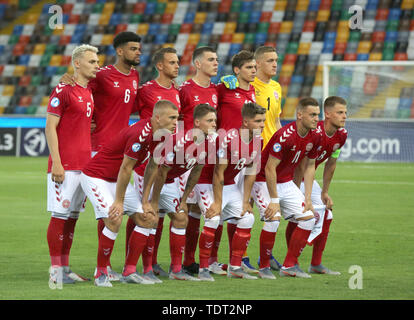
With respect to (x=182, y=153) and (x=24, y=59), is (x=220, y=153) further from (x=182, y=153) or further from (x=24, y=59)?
(x=24, y=59)

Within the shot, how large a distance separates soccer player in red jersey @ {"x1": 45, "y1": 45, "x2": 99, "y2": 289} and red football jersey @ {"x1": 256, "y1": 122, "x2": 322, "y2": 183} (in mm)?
1504

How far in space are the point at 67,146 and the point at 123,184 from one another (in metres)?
0.71

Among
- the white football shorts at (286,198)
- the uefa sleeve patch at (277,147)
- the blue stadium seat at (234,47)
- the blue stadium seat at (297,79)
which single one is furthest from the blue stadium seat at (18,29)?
the uefa sleeve patch at (277,147)

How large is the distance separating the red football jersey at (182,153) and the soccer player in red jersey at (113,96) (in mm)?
742

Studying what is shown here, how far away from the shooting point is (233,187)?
23.1 feet

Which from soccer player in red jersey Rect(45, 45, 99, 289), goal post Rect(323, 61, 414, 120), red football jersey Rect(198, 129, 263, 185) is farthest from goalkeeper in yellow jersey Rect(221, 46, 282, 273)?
goal post Rect(323, 61, 414, 120)

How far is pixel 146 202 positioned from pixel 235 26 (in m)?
20.7

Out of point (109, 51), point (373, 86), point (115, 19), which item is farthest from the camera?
point (115, 19)

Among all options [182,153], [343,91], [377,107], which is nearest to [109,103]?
[182,153]

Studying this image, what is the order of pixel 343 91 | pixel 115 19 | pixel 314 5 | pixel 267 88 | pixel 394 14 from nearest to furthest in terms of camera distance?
pixel 267 88
pixel 343 91
pixel 394 14
pixel 314 5
pixel 115 19

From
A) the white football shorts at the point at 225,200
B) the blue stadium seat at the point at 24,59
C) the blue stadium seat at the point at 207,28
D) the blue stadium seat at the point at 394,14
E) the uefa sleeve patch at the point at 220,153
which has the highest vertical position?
the blue stadium seat at the point at 394,14

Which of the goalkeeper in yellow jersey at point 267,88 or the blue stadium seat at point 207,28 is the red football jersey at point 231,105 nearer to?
the goalkeeper in yellow jersey at point 267,88

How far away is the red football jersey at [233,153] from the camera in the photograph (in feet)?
22.4
